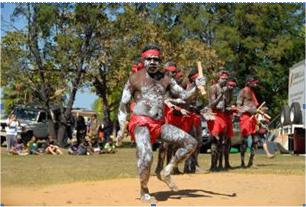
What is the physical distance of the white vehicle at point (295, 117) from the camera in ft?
68.8

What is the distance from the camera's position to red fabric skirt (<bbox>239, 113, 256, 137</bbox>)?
13367 millimetres

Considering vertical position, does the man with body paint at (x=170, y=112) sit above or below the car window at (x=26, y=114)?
below

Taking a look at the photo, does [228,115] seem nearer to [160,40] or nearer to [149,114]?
[149,114]

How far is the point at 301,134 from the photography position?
20.9 meters

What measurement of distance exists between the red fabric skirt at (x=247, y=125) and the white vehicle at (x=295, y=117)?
701 cm

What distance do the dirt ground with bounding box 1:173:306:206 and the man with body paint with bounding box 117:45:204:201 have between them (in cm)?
49

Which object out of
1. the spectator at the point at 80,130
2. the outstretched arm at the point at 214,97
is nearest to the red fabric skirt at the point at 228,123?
the outstretched arm at the point at 214,97

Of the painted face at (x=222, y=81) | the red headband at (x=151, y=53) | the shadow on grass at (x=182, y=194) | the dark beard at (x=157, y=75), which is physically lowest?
the shadow on grass at (x=182, y=194)

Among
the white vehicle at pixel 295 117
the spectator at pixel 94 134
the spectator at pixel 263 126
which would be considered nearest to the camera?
the spectator at pixel 263 126

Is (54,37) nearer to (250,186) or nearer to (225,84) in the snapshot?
(225,84)

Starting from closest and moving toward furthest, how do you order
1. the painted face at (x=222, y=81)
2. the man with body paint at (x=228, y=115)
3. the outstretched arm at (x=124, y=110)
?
1. the outstretched arm at (x=124, y=110)
2. the painted face at (x=222, y=81)
3. the man with body paint at (x=228, y=115)

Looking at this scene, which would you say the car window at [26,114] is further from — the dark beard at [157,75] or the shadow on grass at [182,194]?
the dark beard at [157,75]

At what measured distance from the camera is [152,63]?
7965 millimetres

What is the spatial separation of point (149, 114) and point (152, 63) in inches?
25.3
